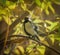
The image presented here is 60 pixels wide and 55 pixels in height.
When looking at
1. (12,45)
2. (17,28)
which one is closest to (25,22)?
(17,28)

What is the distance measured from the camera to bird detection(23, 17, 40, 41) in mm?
1386

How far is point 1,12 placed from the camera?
49.8 inches

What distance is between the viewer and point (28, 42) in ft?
Result: 4.85

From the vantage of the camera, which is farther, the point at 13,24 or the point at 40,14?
the point at 40,14

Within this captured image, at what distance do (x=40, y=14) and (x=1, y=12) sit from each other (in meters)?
0.34

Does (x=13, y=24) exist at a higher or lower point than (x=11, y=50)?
higher

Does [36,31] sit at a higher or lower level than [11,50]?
higher

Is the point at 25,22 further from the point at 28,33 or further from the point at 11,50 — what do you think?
the point at 11,50

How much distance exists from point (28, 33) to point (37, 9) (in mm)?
189

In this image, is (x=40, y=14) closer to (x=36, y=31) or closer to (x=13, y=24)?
(x=36, y=31)

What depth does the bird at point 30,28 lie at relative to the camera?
1.39 meters

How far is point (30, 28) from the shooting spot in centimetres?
145

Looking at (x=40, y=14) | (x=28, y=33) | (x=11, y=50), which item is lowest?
(x=11, y=50)

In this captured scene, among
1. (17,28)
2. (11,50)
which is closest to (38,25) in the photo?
(17,28)
